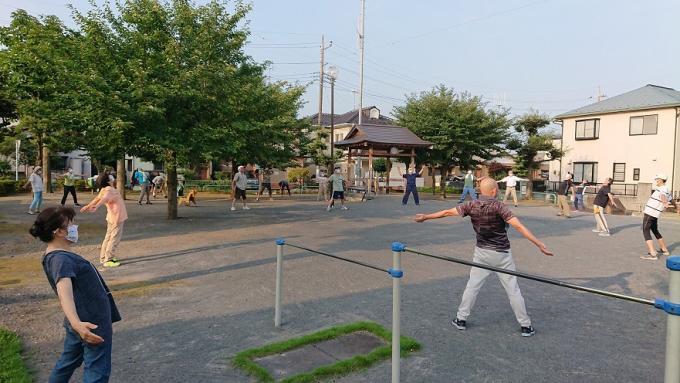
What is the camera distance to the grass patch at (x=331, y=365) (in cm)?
390

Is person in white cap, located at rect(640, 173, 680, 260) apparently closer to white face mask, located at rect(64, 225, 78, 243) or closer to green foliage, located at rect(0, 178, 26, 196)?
white face mask, located at rect(64, 225, 78, 243)

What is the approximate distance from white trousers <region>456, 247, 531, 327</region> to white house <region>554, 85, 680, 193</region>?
2763cm

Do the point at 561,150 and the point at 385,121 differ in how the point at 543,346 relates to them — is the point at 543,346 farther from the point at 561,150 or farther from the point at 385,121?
the point at 385,121

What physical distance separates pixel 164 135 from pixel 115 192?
15.1ft

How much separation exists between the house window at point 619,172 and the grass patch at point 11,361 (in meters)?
32.5

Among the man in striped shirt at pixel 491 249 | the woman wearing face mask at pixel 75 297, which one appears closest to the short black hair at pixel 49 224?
the woman wearing face mask at pixel 75 297

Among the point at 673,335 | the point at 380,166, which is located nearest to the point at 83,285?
the point at 673,335

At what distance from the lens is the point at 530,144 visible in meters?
30.5

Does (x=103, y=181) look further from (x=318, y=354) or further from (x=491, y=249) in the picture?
(x=491, y=249)

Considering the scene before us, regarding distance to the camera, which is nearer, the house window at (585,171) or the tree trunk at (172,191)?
the tree trunk at (172,191)

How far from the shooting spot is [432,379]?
3869 mm

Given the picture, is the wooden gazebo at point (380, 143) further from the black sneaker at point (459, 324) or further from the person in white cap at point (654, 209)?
the black sneaker at point (459, 324)

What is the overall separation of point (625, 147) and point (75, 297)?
3330 centimetres

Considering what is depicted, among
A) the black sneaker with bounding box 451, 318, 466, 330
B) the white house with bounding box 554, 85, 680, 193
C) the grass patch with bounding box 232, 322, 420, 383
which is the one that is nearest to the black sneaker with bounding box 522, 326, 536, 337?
the black sneaker with bounding box 451, 318, 466, 330
